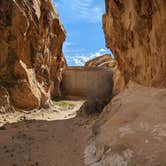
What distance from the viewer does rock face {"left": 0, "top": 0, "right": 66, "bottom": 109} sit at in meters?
10.4

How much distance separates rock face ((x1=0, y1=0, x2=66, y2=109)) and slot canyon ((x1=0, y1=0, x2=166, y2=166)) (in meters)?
0.05

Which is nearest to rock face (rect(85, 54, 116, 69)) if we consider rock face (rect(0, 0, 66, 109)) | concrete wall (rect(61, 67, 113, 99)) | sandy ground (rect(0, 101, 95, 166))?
concrete wall (rect(61, 67, 113, 99))

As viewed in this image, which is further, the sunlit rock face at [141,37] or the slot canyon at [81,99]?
the sunlit rock face at [141,37]

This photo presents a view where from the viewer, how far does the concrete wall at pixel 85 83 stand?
20.8 meters

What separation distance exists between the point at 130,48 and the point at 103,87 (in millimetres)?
10323

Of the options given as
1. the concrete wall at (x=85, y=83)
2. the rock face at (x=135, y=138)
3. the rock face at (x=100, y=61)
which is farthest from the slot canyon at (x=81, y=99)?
the rock face at (x=100, y=61)

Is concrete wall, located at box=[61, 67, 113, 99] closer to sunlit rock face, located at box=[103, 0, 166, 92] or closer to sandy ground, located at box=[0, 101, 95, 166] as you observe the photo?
sunlit rock face, located at box=[103, 0, 166, 92]

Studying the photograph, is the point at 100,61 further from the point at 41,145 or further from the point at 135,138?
the point at 135,138

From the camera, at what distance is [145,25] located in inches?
336

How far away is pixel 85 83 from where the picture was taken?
20.9 metres

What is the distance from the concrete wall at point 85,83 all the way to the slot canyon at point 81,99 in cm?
146

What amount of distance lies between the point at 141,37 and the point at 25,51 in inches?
252

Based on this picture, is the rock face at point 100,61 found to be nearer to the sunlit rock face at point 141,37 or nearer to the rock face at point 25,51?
the rock face at point 25,51

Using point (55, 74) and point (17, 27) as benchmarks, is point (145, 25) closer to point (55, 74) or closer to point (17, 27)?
point (17, 27)
